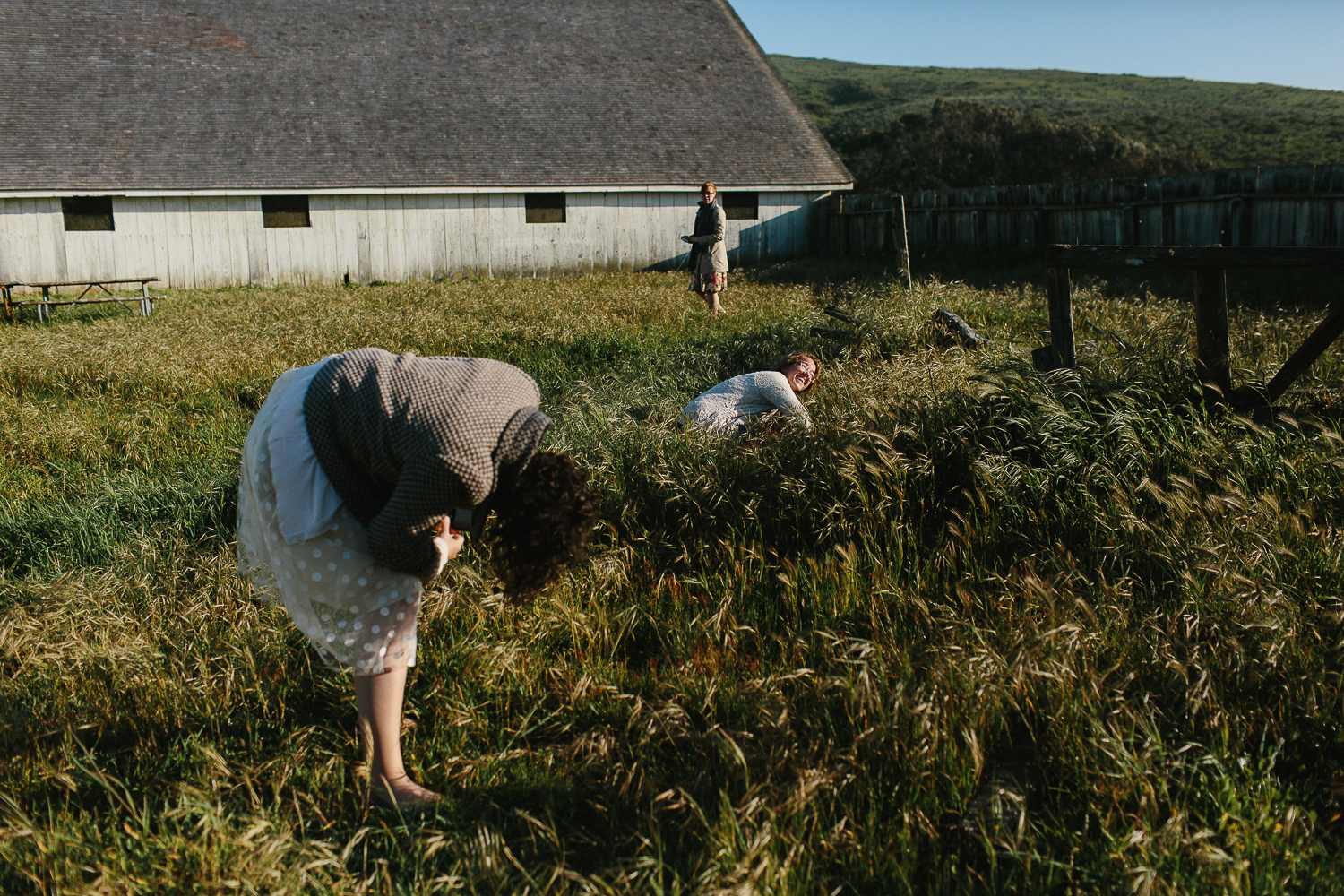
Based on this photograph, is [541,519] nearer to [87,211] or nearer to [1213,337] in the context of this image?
[1213,337]

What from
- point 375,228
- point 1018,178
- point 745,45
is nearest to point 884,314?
point 375,228

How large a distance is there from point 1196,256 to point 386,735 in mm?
4463

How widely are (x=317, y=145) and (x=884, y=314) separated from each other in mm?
15577

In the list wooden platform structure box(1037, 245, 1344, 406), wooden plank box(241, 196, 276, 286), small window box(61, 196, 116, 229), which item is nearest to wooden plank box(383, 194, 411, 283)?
wooden plank box(241, 196, 276, 286)

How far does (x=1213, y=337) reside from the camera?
473 centimetres

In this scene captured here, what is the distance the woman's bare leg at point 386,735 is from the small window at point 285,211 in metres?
18.5

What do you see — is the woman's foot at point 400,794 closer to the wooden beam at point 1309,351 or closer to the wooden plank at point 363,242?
the wooden beam at point 1309,351

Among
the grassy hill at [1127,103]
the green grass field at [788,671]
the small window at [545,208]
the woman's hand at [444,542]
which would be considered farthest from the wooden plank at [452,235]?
the grassy hill at [1127,103]

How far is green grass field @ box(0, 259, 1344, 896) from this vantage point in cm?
229

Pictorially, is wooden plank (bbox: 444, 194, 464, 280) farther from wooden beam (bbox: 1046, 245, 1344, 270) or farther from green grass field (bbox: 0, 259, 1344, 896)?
wooden beam (bbox: 1046, 245, 1344, 270)

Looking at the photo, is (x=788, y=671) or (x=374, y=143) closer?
(x=788, y=671)

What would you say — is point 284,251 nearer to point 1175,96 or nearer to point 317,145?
point 317,145

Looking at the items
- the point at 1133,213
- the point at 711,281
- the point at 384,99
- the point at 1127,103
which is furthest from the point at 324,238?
the point at 1127,103

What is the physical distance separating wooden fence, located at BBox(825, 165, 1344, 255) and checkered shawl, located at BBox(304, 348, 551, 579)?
10.7 m
